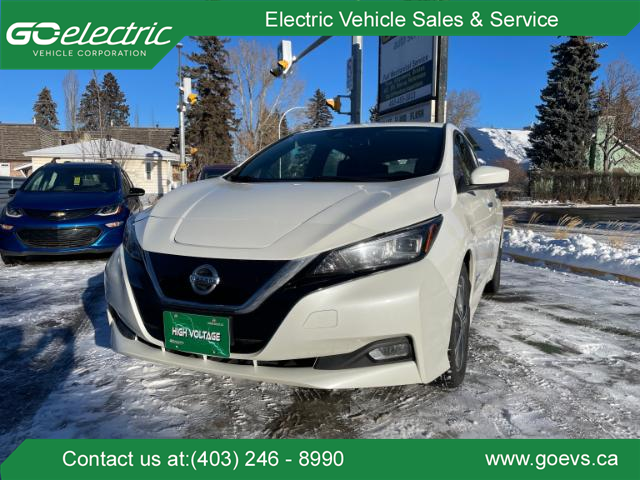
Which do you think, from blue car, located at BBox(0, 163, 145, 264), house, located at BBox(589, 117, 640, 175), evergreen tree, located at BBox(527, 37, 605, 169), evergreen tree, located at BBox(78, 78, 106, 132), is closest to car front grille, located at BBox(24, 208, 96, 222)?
blue car, located at BBox(0, 163, 145, 264)

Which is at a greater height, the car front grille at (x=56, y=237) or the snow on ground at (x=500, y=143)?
the snow on ground at (x=500, y=143)

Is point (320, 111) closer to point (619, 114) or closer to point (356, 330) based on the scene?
point (619, 114)

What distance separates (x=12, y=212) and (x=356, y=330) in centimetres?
623

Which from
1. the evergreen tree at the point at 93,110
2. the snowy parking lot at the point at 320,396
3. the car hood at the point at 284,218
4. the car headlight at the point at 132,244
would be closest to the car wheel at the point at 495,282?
the snowy parking lot at the point at 320,396

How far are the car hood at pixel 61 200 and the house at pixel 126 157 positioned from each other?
22329mm

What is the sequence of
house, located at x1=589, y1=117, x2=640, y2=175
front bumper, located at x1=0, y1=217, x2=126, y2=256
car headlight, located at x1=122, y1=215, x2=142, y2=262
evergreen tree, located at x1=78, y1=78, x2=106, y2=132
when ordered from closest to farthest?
1. car headlight, located at x1=122, y1=215, x2=142, y2=262
2. front bumper, located at x1=0, y1=217, x2=126, y2=256
3. evergreen tree, located at x1=78, y1=78, x2=106, y2=132
4. house, located at x1=589, y1=117, x2=640, y2=175

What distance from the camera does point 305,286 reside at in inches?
83.2

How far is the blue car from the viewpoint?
6.41 meters

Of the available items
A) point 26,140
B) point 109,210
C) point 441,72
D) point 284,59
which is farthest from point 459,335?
point 26,140

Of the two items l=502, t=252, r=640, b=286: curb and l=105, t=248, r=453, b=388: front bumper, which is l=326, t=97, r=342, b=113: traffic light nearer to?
l=502, t=252, r=640, b=286: curb

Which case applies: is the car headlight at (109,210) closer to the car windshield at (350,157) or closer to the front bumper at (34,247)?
the front bumper at (34,247)

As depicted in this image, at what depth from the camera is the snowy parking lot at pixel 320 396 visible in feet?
7.75

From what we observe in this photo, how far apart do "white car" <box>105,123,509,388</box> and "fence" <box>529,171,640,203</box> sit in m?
30.1

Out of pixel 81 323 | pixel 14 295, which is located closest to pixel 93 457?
pixel 81 323
